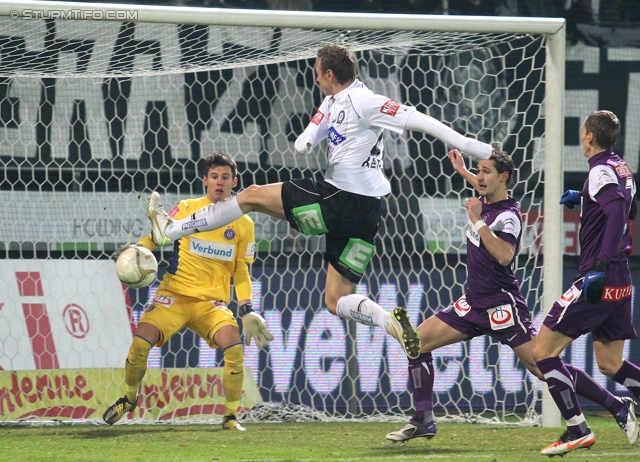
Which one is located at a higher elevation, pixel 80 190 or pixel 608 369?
pixel 80 190

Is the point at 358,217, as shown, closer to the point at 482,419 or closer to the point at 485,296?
the point at 485,296

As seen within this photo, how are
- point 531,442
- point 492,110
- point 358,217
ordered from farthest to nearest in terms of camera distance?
point 492,110, point 531,442, point 358,217

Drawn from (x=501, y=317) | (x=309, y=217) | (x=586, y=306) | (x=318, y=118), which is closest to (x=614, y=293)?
(x=586, y=306)

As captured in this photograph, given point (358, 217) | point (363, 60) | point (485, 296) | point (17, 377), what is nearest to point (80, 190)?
point (17, 377)

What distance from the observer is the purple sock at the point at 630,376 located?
527cm

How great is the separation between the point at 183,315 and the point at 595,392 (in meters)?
2.50

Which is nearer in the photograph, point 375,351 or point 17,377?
point 17,377

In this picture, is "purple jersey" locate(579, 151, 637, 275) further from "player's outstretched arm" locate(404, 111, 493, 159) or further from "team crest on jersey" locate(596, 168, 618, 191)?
"player's outstretched arm" locate(404, 111, 493, 159)

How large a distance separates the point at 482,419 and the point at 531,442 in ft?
4.19

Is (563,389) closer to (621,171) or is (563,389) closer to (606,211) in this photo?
(606,211)

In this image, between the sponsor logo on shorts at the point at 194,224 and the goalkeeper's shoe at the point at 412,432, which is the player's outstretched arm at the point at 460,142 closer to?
the sponsor logo on shorts at the point at 194,224

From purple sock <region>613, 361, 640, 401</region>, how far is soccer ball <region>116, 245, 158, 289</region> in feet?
8.48

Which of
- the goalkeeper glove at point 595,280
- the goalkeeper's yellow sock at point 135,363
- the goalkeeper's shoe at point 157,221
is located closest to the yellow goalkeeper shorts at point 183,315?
the goalkeeper's yellow sock at point 135,363

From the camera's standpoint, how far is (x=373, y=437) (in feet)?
19.2
